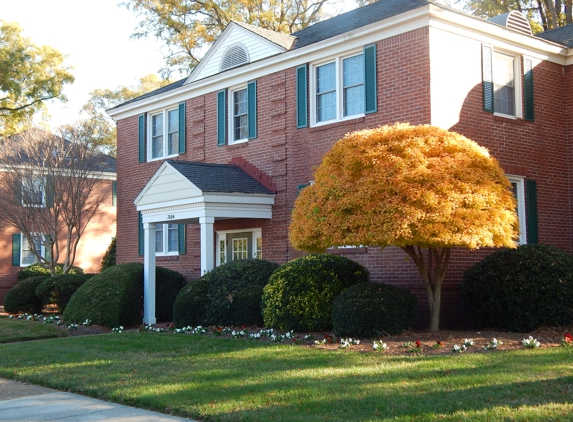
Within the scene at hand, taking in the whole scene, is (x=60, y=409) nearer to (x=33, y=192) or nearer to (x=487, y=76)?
(x=487, y=76)

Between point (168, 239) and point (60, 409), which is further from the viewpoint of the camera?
point (168, 239)

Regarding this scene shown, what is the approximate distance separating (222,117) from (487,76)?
286 inches

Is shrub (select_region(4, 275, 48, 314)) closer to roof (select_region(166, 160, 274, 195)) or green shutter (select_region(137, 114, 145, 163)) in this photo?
green shutter (select_region(137, 114, 145, 163))

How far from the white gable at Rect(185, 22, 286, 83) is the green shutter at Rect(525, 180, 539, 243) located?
6709 mm

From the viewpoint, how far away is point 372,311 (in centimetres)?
1244

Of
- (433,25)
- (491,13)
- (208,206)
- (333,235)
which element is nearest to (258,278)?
(208,206)

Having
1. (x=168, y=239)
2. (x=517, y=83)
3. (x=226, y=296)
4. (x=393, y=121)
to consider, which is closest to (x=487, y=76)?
(x=517, y=83)

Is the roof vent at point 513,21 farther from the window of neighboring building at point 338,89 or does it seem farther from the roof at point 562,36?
the window of neighboring building at point 338,89

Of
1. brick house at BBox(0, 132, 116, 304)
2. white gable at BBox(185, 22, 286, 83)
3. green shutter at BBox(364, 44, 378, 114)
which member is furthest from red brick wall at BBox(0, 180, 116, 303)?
green shutter at BBox(364, 44, 378, 114)

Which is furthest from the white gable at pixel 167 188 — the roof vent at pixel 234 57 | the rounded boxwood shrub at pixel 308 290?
the roof vent at pixel 234 57

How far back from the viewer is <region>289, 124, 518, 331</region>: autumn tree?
1160cm

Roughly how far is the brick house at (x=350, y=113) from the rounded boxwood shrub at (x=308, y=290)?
1.31 meters

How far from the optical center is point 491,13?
1168 inches

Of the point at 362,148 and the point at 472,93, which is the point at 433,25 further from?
the point at 362,148
